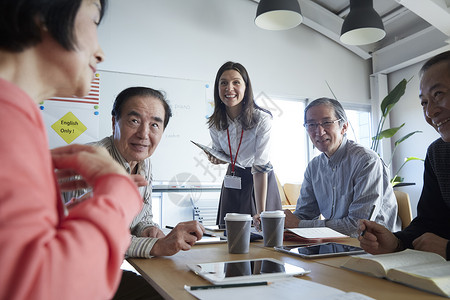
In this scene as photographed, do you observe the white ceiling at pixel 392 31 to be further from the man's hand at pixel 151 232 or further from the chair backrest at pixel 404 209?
the man's hand at pixel 151 232

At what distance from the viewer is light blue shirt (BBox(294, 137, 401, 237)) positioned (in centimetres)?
172

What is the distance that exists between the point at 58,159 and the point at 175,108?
3.75m

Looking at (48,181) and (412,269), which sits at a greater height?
(48,181)

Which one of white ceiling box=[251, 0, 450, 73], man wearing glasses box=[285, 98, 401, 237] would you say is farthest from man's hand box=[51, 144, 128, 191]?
white ceiling box=[251, 0, 450, 73]

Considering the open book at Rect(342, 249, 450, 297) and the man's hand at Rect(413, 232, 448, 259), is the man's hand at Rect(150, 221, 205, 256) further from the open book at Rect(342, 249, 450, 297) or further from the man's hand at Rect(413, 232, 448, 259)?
the man's hand at Rect(413, 232, 448, 259)

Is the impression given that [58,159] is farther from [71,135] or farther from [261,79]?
[261,79]

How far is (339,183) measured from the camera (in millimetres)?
1954

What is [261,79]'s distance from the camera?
15.7ft

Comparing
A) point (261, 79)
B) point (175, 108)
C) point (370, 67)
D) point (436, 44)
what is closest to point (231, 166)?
point (175, 108)

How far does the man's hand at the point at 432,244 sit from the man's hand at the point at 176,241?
0.67 metres

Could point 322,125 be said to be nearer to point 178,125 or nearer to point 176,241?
point 176,241

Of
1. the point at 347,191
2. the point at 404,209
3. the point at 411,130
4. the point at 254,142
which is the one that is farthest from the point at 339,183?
the point at 411,130

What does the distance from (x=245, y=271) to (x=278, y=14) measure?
3.40 m

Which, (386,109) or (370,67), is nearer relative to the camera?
(386,109)
